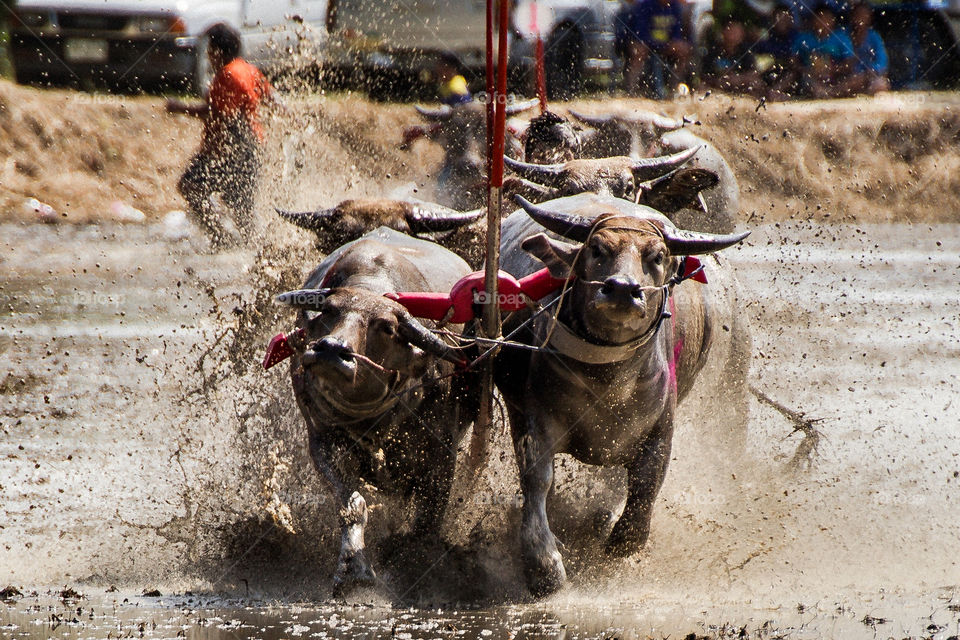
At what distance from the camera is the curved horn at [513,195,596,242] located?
5.95m

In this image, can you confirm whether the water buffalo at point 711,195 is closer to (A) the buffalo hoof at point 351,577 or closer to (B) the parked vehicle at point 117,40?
(A) the buffalo hoof at point 351,577

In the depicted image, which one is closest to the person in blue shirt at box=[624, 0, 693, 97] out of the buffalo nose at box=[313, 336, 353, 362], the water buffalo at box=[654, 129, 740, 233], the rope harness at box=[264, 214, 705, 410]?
the water buffalo at box=[654, 129, 740, 233]

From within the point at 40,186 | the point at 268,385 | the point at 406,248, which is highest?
the point at 406,248

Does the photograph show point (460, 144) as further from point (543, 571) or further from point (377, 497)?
point (543, 571)

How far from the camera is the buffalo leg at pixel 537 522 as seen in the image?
5977 mm

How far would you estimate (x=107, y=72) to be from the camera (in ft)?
66.8

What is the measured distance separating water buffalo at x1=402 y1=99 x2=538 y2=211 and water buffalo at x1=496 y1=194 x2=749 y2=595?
8.68 ft

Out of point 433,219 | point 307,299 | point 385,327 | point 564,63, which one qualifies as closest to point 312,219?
point 433,219

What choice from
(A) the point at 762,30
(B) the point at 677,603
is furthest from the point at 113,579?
(A) the point at 762,30

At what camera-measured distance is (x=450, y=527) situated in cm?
680

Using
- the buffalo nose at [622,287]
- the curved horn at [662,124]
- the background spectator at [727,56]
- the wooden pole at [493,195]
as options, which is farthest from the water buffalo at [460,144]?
the background spectator at [727,56]

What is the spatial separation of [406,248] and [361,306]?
1036 millimetres

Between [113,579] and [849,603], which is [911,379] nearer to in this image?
[849,603]

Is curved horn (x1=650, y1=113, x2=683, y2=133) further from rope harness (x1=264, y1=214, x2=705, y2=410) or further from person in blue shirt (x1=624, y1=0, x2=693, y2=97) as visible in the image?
person in blue shirt (x1=624, y1=0, x2=693, y2=97)
